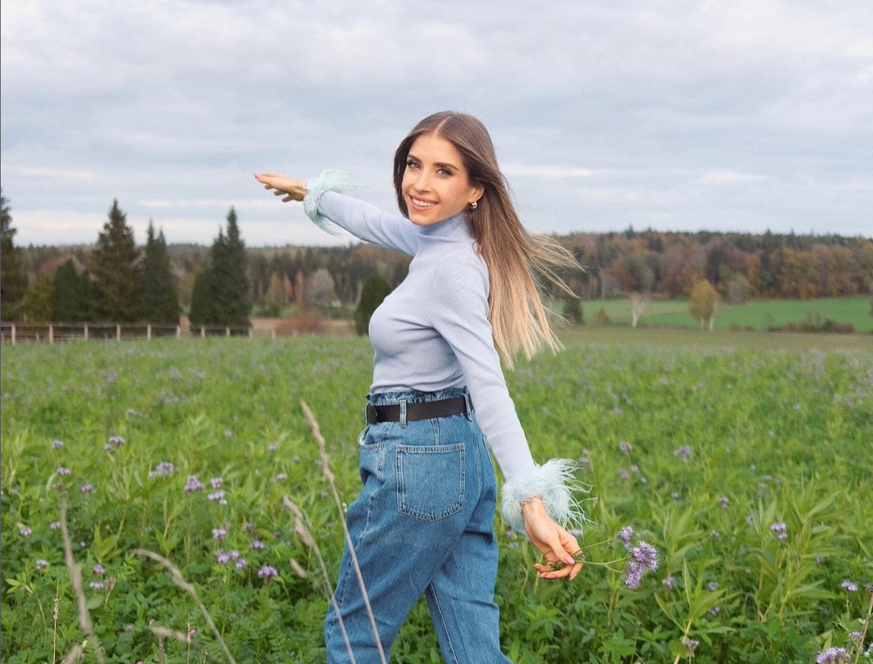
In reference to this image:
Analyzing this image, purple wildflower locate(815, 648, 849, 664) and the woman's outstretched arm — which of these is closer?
purple wildflower locate(815, 648, 849, 664)

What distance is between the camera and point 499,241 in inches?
113

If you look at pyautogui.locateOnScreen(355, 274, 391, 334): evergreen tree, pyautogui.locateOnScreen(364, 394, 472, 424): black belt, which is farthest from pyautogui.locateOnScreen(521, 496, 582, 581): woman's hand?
pyautogui.locateOnScreen(355, 274, 391, 334): evergreen tree

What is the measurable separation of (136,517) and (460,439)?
305cm

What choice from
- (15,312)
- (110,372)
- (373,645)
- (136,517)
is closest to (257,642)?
(373,645)

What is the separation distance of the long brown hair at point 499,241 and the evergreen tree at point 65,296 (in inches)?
2176

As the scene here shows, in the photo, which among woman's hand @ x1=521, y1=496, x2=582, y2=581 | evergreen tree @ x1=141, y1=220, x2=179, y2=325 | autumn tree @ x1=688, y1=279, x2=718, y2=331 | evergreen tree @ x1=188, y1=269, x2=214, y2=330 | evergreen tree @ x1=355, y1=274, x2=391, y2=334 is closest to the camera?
woman's hand @ x1=521, y1=496, x2=582, y2=581

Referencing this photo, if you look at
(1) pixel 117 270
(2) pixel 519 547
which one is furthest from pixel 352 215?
(1) pixel 117 270

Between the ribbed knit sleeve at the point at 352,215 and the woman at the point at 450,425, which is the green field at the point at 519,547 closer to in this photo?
the woman at the point at 450,425

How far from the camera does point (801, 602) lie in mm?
3893

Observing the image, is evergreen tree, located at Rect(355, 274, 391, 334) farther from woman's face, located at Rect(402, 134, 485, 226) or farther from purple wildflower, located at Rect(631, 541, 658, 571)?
purple wildflower, located at Rect(631, 541, 658, 571)

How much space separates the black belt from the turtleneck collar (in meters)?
0.51

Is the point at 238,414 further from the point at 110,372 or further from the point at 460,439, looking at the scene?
the point at 460,439

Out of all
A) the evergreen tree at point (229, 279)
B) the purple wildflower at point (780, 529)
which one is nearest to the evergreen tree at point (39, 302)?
the evergreen tree at point (229, 279)

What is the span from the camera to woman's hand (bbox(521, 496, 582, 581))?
2322 millimetres
